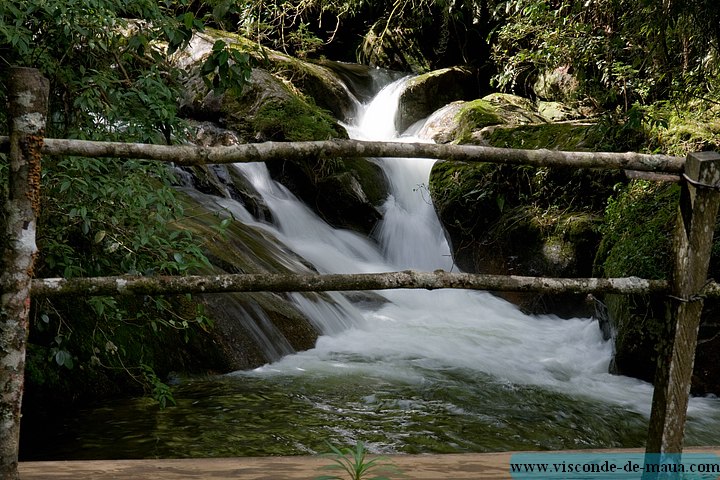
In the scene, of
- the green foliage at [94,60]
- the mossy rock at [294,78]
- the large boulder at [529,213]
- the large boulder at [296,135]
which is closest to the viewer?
the green foliage at [94,60]

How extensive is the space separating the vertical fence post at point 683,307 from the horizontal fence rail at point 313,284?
0.27 feet

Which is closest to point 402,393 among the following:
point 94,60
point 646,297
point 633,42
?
point 646,297

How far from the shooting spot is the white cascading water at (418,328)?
5.71 meters

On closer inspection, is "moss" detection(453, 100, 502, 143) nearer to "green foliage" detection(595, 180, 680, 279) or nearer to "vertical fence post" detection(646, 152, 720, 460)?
"green foliage" detection(595, 180, 680, 279)

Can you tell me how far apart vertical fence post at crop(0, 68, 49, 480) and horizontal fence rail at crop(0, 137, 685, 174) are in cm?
8

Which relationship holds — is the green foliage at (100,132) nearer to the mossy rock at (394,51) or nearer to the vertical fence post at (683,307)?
the vertical fence post at (683,307)

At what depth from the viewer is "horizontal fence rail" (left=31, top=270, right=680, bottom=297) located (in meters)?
2.04

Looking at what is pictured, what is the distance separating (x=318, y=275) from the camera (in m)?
2.17

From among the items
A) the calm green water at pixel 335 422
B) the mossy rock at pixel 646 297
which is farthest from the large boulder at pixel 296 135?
the calm green water at pixel 335 422

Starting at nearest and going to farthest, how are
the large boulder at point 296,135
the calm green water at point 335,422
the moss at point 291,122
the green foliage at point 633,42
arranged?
the calm green water at point 335,422
the green foliage at point 633,42
the moss at point 291,122
the large boulder at point 296,135

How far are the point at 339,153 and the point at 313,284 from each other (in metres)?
0.42

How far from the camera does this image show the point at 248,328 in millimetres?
5652

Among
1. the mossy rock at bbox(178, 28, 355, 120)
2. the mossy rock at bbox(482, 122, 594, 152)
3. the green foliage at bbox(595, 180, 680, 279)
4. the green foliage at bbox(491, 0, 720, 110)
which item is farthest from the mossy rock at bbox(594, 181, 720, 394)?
the mossy rock at bbox(178, 28, 355, 120)

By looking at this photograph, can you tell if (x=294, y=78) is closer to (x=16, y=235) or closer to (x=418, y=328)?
(x=418, y=328)
